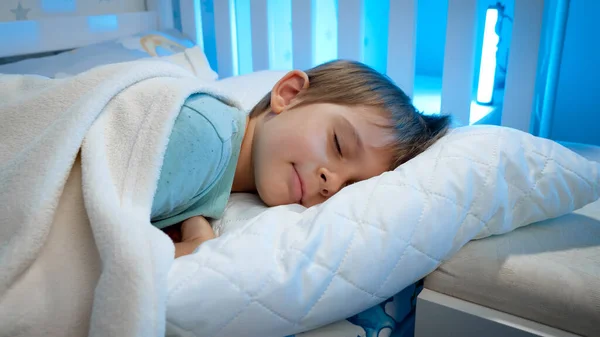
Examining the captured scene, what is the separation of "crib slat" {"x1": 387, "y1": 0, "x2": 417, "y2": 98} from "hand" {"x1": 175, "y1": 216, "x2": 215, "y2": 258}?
0.81 metres

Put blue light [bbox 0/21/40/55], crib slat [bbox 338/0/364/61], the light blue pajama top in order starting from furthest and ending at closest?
crib slat [bbox 338/0/364/61]
blue light [bbox 0/21/40/55]
the light blue pajama top

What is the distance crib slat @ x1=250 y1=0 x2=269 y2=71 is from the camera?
156 centimetres

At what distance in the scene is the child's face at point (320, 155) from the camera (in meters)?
0.79

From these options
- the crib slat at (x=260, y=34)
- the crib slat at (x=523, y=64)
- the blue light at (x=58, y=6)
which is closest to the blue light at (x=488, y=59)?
the crib slat at (x=523, y=64)

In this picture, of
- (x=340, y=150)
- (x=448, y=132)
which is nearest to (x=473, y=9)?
(x=448, y=132)

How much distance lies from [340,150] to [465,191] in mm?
241

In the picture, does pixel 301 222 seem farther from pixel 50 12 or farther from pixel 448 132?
pixel 50 12

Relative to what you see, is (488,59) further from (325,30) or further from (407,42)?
(325,30)

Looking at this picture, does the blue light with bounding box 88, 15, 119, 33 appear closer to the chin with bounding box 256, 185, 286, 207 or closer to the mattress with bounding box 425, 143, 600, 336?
the chin with bounding box 256, 185, 286, 207

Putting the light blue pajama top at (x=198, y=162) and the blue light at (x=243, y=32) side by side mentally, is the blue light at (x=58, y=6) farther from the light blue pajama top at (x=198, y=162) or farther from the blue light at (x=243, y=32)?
the light blue pajama top at (x=198, y=162)

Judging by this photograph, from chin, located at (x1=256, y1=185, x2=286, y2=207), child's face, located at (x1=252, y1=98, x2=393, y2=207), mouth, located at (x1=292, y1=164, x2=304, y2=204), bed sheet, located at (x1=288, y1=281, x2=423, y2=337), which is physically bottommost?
bed sheet, located at (x1=288, y1=281, x2=423, y2=337)

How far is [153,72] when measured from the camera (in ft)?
2.32

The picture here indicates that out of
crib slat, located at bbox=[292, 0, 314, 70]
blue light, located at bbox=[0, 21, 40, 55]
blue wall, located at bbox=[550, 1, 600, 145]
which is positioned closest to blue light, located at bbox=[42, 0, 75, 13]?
blue light, located at bbox=[0, 21, 40, 55]

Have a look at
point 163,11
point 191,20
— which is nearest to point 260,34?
point 191,20
